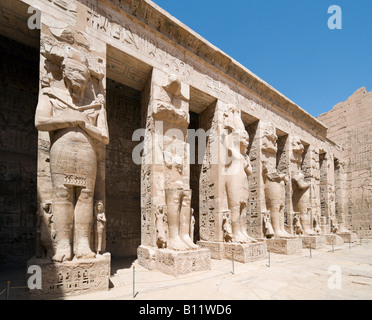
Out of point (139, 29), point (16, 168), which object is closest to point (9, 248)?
point (16, 168)

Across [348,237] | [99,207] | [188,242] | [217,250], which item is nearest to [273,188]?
[217,250]

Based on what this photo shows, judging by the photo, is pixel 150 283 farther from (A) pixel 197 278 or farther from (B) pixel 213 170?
(B) pixel 213 170

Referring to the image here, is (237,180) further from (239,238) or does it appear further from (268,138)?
(268,138)

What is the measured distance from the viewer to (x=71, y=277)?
3916mm

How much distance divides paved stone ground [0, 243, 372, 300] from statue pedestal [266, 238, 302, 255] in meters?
2.07

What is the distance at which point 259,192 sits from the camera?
30.1 ft

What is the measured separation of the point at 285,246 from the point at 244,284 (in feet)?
14.8

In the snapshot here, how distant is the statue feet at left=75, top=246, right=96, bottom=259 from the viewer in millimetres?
4129

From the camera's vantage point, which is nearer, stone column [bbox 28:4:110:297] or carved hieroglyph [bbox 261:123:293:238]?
stone column [bbox 28:4:110:297]

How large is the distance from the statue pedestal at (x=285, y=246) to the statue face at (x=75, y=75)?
7782 millimetres

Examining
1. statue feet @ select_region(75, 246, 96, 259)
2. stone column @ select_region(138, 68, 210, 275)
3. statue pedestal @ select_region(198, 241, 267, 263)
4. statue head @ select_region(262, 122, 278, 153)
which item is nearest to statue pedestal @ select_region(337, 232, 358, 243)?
statue head @ select_region(262, 122, 278, 153)

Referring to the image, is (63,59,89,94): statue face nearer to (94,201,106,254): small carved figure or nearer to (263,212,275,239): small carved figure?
(94,201,106,254): small carved figure

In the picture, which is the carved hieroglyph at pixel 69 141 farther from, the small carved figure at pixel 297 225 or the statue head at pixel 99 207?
the small carved figure at pixel 297 225

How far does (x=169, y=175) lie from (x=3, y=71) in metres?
5.43
